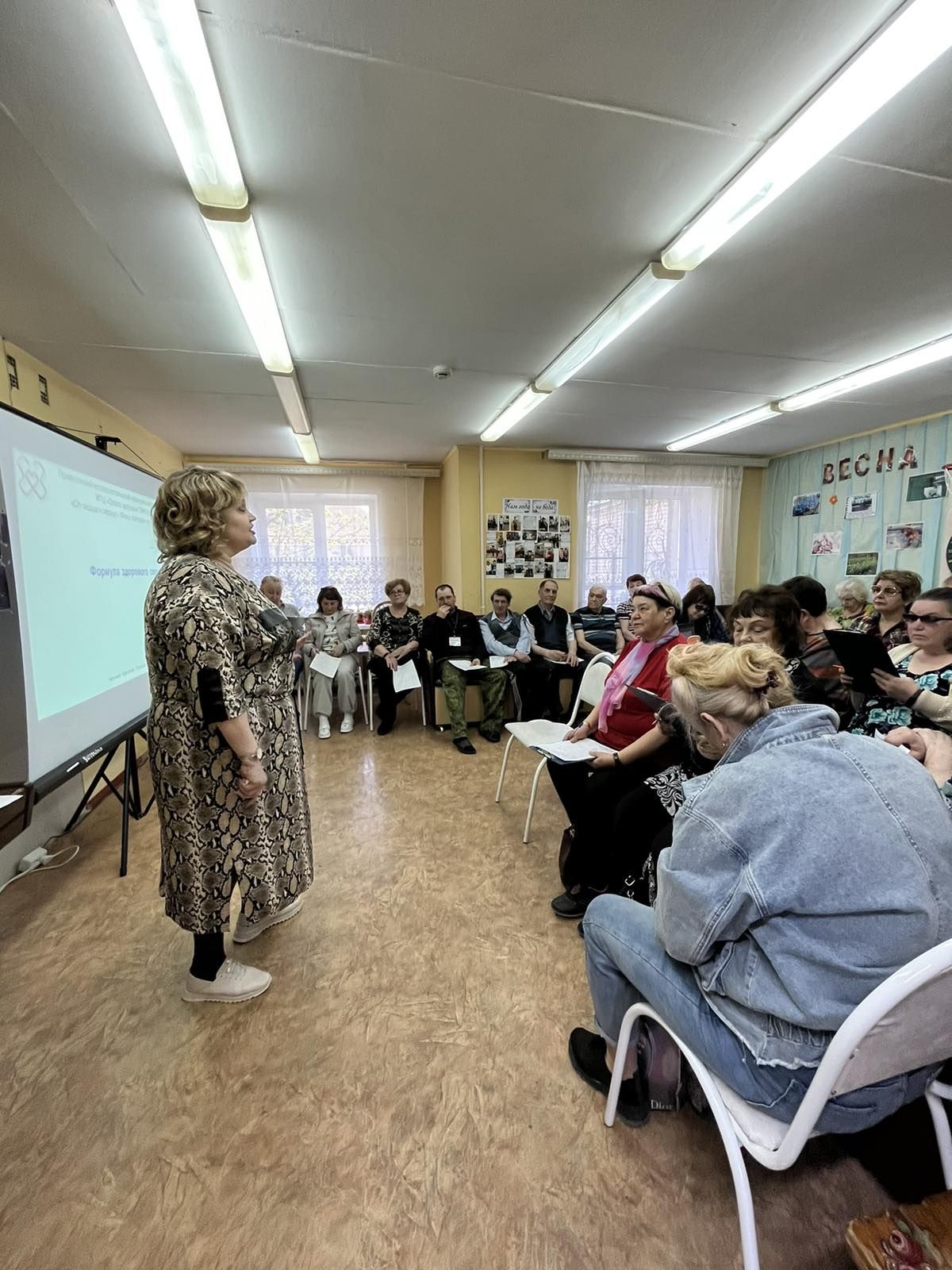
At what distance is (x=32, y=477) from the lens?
1597 mm

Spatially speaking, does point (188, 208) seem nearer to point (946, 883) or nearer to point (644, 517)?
point (946, 883)

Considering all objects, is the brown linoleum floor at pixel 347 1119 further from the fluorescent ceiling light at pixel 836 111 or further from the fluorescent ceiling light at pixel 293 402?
the fluorescent ceiling light at pixel 293 402

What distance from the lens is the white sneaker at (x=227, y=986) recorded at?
1.53m

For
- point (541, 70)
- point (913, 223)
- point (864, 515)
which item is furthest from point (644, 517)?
point (541, 70)

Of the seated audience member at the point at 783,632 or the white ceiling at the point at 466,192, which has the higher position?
the white ceiling at the point at 466,192

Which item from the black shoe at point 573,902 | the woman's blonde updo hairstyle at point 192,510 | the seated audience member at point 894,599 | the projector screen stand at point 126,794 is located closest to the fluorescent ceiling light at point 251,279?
the woman's blonde updo hairstyle at point 192,510

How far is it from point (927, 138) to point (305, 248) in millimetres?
1863

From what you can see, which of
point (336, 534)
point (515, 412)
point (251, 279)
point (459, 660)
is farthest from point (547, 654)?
point (251, 279)

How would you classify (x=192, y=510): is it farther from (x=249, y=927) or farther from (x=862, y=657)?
(x=862, y=657)

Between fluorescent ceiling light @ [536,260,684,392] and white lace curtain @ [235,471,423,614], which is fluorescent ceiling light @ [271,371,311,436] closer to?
white lace curtain @ [235,471,423,614]

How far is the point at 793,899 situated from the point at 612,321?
2.35 m

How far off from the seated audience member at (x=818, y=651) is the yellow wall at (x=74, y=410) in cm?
323

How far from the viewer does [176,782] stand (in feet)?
4.32

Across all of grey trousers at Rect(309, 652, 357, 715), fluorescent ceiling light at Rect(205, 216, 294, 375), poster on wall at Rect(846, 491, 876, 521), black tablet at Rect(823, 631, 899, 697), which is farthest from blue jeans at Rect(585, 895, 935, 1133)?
poster on wall at Rect(846, 491, 876, 521)
